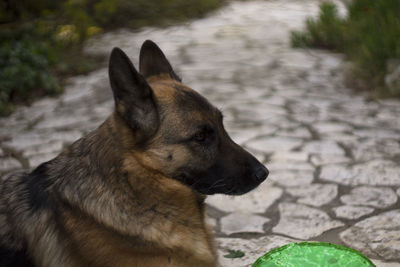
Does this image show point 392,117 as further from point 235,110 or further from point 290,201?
point 290,201

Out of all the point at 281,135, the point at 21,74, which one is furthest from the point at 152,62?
the point at 21,74

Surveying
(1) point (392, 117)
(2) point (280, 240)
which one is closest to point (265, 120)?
(1) point (392, 117)

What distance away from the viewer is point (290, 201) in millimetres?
4238

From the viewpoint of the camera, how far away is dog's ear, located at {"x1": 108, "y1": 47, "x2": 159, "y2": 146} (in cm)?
249

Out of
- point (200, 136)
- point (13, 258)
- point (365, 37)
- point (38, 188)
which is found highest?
point (200, 136)

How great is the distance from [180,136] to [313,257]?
1.00 meters

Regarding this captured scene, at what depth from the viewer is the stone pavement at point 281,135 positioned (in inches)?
150

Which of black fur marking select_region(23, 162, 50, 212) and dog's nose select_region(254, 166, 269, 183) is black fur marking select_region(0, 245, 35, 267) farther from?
dog's nose select_region(254, 166, 269, 183)

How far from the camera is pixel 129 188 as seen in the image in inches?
103

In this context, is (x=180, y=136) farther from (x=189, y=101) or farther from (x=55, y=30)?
(x=55, y=30)

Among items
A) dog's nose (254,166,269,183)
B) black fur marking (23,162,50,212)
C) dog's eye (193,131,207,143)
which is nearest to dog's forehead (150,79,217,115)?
dog's eye (193,131,207,143)

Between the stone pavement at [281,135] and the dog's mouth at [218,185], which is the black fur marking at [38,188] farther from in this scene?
the stone pavement at [281,135]

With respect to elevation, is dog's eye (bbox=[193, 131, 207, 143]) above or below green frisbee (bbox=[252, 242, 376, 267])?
above

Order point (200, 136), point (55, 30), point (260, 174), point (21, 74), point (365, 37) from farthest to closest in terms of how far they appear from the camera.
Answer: point (55, 30) → point (365, 37) → point (21, 74) → point (260, 174) → point (200, 136)
